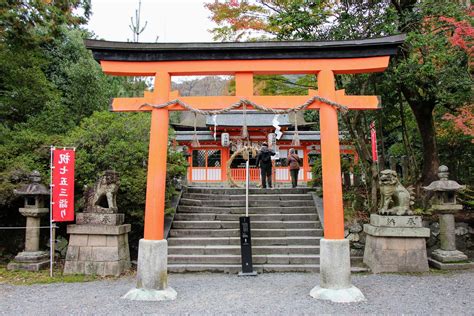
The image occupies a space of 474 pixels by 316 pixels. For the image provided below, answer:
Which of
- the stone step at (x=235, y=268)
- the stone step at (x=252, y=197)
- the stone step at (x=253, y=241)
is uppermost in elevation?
the stone step at (x=252, y=197)

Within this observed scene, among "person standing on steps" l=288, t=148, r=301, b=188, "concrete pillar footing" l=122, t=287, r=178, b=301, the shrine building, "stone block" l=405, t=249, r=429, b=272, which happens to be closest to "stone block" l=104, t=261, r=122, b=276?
"concrete pillar footing" l=122, t=287, r=178, b=301

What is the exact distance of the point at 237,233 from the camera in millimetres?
8977

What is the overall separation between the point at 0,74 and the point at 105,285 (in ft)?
26.0

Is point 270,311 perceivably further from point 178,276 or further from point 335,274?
point 178,276

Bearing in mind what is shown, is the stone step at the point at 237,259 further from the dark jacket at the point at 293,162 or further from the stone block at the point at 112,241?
the dark jacket at the point at 293,162

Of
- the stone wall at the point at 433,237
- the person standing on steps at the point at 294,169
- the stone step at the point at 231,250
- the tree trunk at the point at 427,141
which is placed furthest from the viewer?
the person standing on steps at the point at 294,169

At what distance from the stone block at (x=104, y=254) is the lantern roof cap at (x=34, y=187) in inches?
76.4

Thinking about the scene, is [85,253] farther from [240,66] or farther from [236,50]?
[236,50]

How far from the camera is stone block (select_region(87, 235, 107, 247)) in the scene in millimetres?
7410

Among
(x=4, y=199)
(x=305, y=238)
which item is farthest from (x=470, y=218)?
(x=4, y=199)

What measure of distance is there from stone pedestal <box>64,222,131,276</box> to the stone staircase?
47.2 inches

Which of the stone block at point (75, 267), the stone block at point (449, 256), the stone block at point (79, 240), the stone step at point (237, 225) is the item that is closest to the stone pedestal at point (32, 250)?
the stone block at point (75, 267)

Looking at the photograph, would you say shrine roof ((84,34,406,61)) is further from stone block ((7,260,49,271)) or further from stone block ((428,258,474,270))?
stone block ((7,260,49,271))

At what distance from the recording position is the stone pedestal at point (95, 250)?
7332 millimetres
